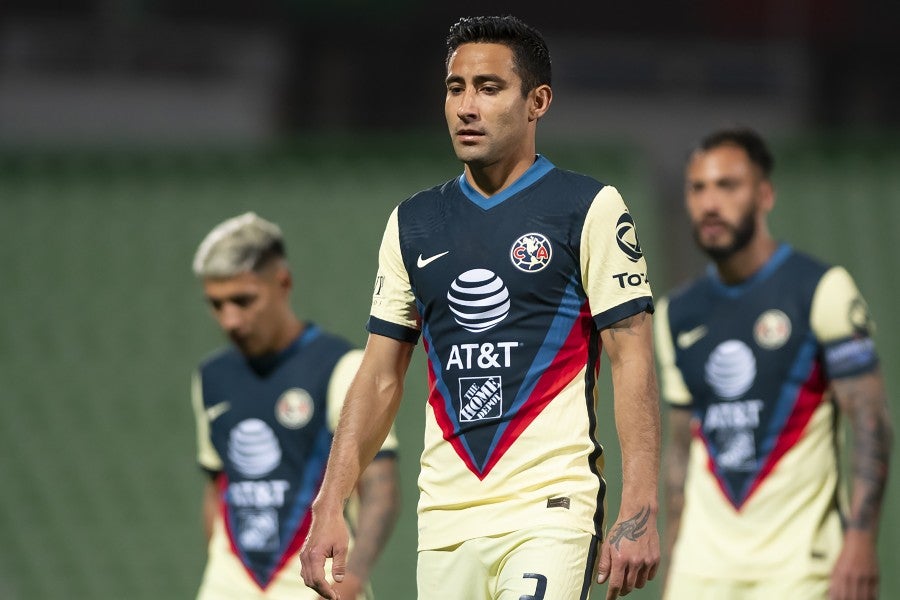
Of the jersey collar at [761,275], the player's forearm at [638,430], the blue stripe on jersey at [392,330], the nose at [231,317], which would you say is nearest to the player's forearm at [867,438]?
the jersey collar at [761,275]

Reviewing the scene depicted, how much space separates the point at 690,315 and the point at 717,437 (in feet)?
1.76

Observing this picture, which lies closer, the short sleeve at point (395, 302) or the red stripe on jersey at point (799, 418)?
the short sleeve at point (395, 302)

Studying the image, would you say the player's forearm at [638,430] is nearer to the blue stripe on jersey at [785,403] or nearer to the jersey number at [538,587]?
the jersey number at [538,587]

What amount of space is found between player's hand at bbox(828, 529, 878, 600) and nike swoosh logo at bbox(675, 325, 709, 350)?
1010 mm

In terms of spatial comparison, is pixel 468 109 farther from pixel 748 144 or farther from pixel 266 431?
pixel 748 144

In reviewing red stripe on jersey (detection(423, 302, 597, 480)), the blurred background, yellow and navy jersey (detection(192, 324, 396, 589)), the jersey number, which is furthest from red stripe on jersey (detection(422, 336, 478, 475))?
the blurred background

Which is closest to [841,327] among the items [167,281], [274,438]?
[274,438]

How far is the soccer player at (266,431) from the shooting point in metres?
4.98

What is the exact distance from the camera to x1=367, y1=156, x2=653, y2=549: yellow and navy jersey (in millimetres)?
3459

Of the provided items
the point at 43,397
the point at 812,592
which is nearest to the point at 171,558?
the point at 43,397

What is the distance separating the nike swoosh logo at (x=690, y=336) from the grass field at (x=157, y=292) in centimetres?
428

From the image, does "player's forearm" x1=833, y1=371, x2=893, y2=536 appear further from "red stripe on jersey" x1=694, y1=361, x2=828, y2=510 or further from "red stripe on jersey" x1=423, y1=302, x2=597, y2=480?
"red stripe on jersey" x1=423, y1=302, x2=597, y2=480

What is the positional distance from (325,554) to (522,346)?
0.70 meters

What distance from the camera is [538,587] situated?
3311 millimetres
